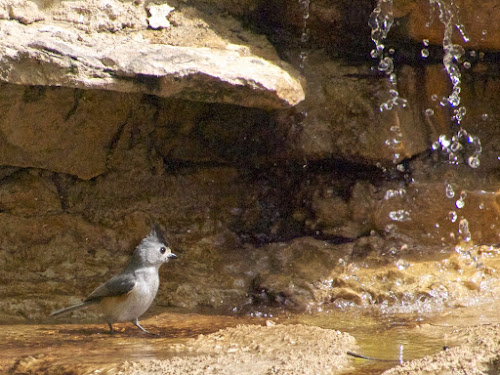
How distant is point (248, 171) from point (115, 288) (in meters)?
1.64

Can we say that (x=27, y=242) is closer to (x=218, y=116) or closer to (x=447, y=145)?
(x=218, y=116)

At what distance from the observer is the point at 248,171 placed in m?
6.49

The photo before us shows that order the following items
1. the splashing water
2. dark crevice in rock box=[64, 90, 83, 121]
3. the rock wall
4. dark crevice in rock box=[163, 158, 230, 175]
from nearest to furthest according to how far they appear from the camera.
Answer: the rock wall, dark crevice in rock box=[64, 90, 83, 121], the splashing water, dark crevice in rock box=[163, 158, 230, 175]

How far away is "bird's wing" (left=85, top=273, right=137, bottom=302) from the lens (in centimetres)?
542

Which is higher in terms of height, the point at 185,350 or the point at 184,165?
the point at 184,165

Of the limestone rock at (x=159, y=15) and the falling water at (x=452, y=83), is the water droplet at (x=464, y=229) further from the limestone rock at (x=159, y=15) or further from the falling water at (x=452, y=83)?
the limestone rock at (x=159, y=15)

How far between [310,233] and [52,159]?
216cm

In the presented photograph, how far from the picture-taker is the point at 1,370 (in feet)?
13.6

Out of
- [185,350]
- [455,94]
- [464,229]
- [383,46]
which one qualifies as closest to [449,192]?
[464,229]

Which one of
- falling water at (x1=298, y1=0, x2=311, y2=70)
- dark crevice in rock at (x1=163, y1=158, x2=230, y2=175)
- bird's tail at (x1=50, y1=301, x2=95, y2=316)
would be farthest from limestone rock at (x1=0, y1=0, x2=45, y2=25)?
bird's tail at (x1=50, y1=301, x2=95, y2=316)

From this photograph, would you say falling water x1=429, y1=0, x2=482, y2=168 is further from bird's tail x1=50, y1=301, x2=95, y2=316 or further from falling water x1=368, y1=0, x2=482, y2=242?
bird's tail x1=50, y1=301, x2=95, y2=316

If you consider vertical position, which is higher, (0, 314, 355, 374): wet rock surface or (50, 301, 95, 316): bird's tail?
(50, 301, 95, 316): bird's tail

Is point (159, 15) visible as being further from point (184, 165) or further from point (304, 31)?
point (184, 165)

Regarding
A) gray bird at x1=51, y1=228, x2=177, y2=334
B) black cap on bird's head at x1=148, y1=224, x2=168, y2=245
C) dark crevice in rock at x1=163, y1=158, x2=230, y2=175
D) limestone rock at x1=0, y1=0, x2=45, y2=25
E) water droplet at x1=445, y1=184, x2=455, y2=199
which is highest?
limestone rock at x1=0, y1=0, x2=45, y2=25
